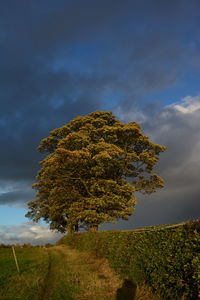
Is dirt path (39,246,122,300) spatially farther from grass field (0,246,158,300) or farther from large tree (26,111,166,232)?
large tree (26,111,166,232)

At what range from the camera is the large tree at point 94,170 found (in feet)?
125

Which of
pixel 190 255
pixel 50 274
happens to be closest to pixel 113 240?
pixel 50 274

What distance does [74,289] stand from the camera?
44.3ft

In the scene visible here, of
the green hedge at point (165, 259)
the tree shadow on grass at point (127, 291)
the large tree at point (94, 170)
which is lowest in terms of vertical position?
the tree shadow on grass at point (127, 291)

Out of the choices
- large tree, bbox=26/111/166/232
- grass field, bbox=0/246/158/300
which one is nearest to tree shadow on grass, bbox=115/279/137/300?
grass field, bbox=0/246/158/300

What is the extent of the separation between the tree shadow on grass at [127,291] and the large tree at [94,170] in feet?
75.6

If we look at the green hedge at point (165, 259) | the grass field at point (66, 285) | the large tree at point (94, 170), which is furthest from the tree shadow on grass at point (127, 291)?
the large tree at point (94, 170)

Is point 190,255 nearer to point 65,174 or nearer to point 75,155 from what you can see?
point 75,155

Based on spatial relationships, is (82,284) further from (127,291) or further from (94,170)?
(94,170)

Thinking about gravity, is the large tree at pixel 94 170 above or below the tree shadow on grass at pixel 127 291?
above

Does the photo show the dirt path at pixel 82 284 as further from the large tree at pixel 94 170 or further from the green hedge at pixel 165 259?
the large tree at pixel 94 170

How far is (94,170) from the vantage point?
39312mm

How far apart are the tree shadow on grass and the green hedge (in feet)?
1.02

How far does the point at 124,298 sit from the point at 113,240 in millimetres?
7322
